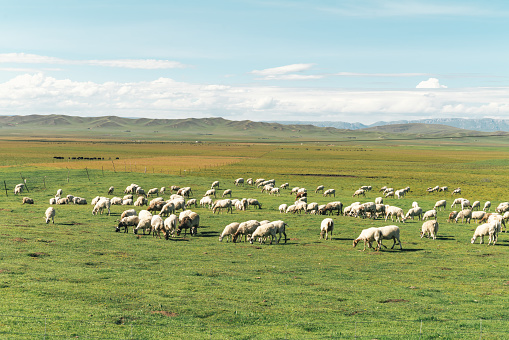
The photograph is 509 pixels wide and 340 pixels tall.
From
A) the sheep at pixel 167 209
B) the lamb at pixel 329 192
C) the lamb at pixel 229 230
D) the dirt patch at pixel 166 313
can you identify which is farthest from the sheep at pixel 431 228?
the lamb at pixel 329 192

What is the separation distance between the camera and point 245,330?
16.2 m

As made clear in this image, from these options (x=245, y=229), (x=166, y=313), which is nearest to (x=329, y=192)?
(x=245, y=229)

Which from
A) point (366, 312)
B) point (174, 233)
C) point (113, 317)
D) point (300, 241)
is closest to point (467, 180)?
point (300, 241)

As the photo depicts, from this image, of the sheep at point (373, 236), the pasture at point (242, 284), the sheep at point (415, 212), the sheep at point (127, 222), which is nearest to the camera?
the pasture at point (242, 284)

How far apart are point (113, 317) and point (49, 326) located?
7.54 feet

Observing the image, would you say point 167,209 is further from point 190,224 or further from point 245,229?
point 245,229

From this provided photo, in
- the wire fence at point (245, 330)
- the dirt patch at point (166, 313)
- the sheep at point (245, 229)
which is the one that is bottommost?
the dirt patch at point (166, 313)

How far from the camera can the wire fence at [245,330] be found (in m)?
15.0

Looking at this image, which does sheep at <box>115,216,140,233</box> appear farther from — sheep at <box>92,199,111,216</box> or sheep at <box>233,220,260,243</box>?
sheep at <box>233,220,260,243</box>

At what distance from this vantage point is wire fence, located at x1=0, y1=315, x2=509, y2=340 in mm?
15031

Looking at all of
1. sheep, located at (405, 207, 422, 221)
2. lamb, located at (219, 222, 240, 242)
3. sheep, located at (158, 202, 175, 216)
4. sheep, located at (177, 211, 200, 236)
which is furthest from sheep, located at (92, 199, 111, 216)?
sheep, located at (405, 207, 422, 221)

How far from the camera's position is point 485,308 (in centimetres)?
1877

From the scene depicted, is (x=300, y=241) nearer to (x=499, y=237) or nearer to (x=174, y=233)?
(x=174, y=233)

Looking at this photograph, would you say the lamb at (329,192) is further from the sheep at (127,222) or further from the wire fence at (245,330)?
the wire fence at (245,330)
